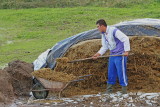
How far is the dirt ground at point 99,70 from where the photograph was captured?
11.0 metres

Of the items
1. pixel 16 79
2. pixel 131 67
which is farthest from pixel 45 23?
pixel 131 67

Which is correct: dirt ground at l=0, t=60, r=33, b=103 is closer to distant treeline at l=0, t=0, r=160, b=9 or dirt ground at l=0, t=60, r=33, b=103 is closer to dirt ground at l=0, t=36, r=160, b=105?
dirt ground at l=0, t=36, r=160, b=105

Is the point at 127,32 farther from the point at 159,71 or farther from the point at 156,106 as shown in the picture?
the point at 156,106

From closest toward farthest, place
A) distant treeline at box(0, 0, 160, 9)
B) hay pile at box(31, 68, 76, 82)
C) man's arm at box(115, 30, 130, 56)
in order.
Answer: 1. man's arm at box(115, 30, 130, 56)
2. hay pile at box(31, 68, 76, 82)
3. distant treeline at box(0, 0, 160, 9)

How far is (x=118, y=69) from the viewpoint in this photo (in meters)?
10.4

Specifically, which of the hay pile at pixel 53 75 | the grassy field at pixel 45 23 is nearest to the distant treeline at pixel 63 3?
the grassy field at pixel 45 23

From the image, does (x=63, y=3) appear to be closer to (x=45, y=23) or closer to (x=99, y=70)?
(x=45, y=23)

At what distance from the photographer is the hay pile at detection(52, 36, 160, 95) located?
36.2 feet

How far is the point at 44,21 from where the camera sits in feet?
76.0

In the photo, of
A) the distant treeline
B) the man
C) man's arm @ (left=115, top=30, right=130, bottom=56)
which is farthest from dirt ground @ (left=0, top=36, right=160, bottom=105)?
the distant treeline

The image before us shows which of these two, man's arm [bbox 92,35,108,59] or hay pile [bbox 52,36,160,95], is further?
hay pile [bbox 52,36,160,95]

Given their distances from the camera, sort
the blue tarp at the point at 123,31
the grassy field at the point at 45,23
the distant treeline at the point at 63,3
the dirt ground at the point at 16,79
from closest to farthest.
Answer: the dirt ground at the point at 16,79
the blue tarp at the point at 123,31
the grassy field at the point at 45,23
the distant treeline at the point at 63,3

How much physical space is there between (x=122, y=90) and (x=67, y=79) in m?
1.39

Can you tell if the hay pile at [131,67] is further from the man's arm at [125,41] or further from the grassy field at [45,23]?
the grassy field at [45,23]
